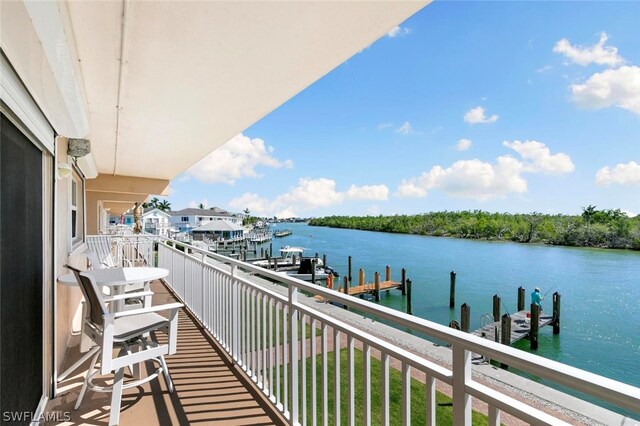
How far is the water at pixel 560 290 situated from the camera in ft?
37.7

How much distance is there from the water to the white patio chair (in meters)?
12.2

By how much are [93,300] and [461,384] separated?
2.24m

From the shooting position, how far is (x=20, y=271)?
1.76m

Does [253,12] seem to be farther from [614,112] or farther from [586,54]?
[614,112]

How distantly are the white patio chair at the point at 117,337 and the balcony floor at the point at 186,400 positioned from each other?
105 millimetres

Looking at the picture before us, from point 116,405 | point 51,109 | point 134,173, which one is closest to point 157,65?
point 51,109

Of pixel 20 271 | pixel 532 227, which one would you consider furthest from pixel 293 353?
pixel 532 227

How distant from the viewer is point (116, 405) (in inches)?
81.7

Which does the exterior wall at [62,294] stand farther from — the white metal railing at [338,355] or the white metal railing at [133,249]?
the white metal railing at [133,249]

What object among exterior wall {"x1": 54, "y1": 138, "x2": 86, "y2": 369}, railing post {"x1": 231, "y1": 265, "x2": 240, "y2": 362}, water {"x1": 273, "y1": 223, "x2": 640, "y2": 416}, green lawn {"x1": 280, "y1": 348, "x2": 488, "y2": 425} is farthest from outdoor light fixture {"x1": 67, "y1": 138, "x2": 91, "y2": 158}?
water {"x1": 273, "y1": 223, "x2": 640, "y2": 416}

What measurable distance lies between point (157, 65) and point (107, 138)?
2.63 metres

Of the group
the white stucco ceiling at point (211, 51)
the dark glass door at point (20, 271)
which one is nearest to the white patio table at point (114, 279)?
the dark glass door at point (20, 271)

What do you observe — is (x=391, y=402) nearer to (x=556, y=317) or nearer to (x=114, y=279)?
(x=114, y=279)

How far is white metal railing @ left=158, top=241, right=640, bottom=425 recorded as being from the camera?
0.85 m
